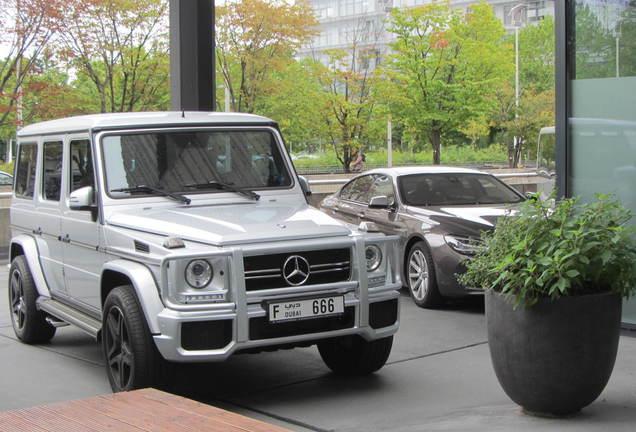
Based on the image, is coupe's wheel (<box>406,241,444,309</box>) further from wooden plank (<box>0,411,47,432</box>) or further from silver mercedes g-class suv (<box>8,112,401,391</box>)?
wooden plank (<box>0,411,47,432</box>)

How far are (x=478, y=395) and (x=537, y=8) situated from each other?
8377cm

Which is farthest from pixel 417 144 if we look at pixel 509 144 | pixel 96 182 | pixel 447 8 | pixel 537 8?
pixel 96 182

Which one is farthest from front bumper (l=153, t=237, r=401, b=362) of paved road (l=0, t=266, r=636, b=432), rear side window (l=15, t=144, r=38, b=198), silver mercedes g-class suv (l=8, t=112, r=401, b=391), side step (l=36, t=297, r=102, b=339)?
rear side window (l=15, t=144, r=38, b=198)

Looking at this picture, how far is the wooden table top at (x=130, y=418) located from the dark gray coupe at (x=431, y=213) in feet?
19.3

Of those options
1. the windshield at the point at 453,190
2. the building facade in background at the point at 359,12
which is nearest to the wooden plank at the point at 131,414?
the windshield at the point at 453,190

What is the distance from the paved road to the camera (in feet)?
18.5

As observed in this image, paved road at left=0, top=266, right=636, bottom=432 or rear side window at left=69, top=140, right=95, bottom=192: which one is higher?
rear side window at left=69, top=140, right=95, bottom=192

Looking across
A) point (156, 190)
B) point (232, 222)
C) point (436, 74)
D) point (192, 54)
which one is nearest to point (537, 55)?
point (436, 74)

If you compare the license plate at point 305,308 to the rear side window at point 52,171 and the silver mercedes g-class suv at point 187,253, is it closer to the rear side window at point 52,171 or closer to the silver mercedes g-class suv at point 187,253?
the silver mercedes g-class suv at point 187,253

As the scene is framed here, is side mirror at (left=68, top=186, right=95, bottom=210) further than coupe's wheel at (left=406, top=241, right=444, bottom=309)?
No

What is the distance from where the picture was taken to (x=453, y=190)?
1111cm

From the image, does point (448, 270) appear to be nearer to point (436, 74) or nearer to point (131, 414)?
point (131, 414)

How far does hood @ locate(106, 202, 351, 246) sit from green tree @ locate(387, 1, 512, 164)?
34.0 metres

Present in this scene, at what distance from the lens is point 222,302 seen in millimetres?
5719
